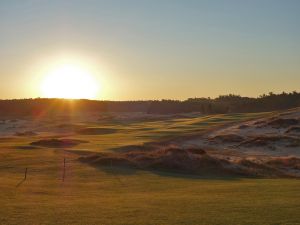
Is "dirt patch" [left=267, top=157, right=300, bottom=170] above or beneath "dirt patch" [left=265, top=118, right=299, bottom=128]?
beneath

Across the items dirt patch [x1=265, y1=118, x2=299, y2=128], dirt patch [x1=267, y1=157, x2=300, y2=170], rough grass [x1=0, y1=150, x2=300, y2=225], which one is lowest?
dirt patch [x1=267, y1=157, x2=300, y2=170]

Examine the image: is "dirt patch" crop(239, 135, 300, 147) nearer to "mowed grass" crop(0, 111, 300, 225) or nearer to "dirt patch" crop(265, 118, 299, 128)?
"dirt patch" crop(265, 118, 299, 128)

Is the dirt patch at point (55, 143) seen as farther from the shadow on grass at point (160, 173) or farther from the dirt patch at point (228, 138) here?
the shadow on grass at point (160, 173)

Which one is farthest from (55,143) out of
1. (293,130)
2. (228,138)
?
(293,130)

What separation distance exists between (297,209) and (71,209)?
10.2 meters

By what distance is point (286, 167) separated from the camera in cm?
5238

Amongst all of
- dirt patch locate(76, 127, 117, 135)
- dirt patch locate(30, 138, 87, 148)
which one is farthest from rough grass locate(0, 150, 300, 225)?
dirt patch locate(76, 127, 117, 135)

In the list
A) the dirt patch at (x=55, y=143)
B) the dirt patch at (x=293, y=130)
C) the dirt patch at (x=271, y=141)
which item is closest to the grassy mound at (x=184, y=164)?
the dirt patch at (x=55, y=143)

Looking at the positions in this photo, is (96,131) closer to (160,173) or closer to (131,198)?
(160,173)

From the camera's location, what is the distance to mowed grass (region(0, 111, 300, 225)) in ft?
70.7

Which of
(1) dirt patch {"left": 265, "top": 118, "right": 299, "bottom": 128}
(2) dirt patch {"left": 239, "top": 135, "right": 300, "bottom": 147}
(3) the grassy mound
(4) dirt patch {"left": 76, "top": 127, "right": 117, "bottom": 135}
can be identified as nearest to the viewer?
(3) the grassy mound

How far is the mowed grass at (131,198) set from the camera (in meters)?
21.5

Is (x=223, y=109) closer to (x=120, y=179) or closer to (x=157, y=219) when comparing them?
(x=120, y=179)

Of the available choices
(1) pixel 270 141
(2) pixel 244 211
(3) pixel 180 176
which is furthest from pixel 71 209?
(1) pixel 270 141
